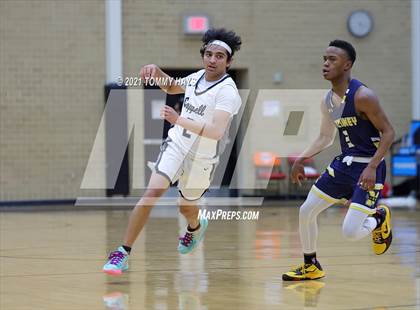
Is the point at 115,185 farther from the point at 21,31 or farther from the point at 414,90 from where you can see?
the point at 414,90

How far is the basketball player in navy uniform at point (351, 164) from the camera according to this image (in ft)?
25.0

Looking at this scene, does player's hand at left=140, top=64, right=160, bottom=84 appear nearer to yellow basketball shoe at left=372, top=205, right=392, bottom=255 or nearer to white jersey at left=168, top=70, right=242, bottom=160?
white jersey at left=168, top=70, right=242, bottom=160

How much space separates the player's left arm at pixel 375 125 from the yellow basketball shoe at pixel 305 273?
38.4 inches

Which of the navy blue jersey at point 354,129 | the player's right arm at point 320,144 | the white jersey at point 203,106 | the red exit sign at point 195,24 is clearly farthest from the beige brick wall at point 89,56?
the navy blue jersey at point 354,129

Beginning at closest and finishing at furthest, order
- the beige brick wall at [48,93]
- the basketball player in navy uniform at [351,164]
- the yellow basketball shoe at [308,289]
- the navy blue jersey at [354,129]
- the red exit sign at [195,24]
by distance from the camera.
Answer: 1. the yellow basketball shoe at [308,289]
2. the basketball player in navy uniform at [351,164]
3. the navy blue jersey at [354,129]
4. the beige brick wall at [48,93]
5. the red exit sign at [195,24]

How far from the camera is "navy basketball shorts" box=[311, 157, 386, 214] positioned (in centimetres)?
781

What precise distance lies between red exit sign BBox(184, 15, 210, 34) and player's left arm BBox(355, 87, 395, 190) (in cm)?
1240

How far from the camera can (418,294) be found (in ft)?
23.6

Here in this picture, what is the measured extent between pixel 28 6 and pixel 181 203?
36.5 ft

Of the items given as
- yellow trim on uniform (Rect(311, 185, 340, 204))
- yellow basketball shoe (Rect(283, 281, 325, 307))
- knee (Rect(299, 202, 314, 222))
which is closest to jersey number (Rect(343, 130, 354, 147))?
yellow trim on uniform (Rect(311, 185, 340, 204))

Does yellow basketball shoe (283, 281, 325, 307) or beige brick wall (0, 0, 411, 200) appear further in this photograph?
beige brick wall (0, 0, 411, 200)

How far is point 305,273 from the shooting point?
8.04 metres

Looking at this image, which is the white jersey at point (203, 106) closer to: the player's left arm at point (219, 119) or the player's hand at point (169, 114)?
the player's left arm at point (219, 119)

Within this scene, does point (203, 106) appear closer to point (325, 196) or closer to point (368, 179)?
point (325, 196)
